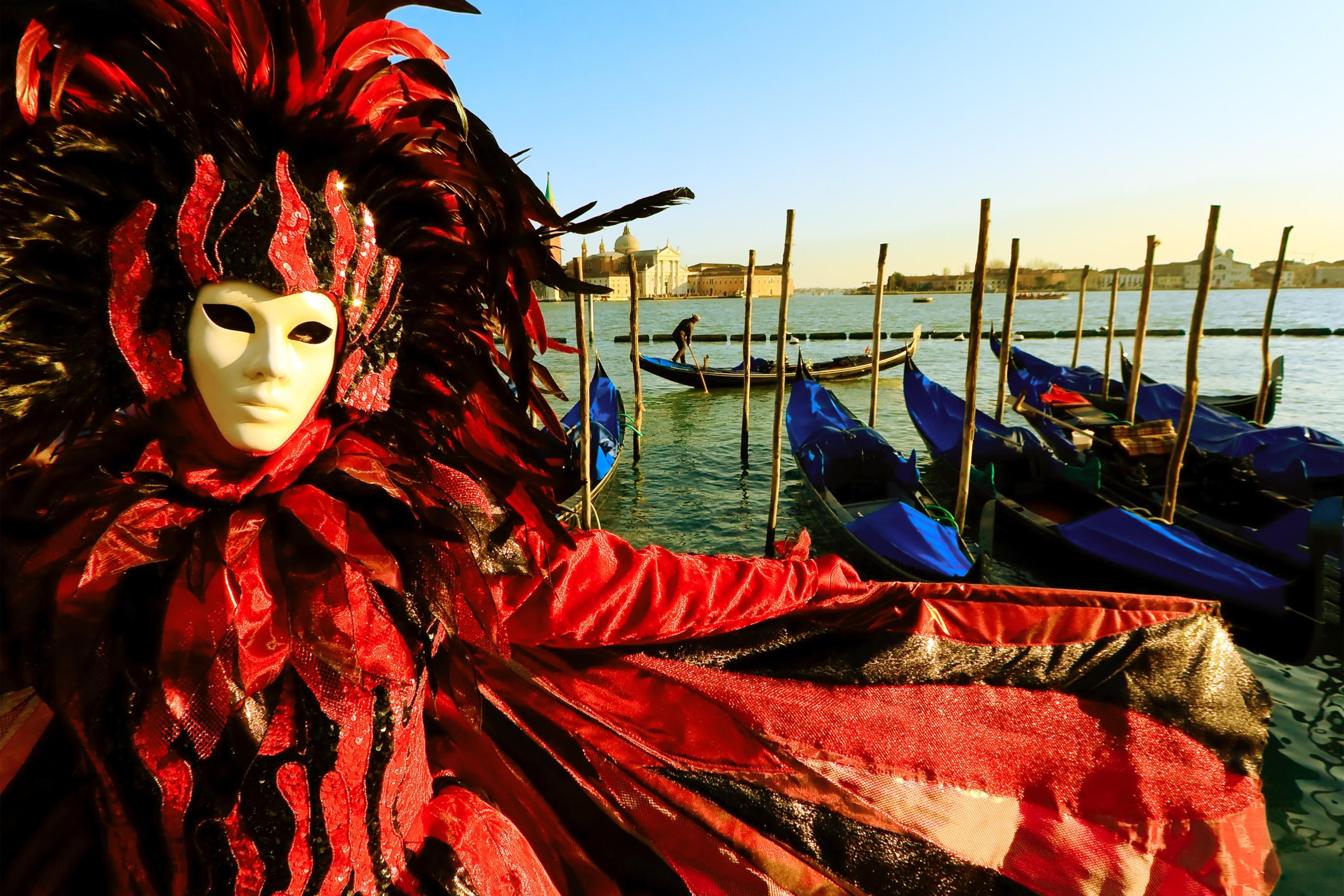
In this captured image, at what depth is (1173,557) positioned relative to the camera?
16.8ft

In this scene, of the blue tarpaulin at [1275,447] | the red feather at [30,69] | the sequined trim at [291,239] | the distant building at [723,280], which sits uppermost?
the distant building at [723,280]

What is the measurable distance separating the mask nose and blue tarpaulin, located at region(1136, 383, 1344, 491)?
837 cm

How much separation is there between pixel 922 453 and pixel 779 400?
5.11 m

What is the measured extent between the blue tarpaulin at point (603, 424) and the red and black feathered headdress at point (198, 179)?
6.73 metres

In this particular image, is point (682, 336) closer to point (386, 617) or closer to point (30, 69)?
point (386, 617)

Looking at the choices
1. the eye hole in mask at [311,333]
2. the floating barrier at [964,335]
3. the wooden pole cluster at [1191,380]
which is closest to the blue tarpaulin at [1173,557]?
the wooden pole cluster at [1191,380]

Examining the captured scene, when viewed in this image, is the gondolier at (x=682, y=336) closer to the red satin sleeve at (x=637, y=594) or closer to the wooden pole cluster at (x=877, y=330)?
the wooden pole cluster at (x=877, y=330)

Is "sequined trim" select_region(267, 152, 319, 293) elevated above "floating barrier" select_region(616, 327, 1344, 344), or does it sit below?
above

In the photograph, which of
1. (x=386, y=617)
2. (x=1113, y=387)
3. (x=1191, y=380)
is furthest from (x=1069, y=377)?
(x=386, y=617)

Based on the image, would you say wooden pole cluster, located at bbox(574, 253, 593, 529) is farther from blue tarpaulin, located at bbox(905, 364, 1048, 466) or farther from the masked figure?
the masked figure

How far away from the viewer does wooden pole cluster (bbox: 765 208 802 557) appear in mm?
7438

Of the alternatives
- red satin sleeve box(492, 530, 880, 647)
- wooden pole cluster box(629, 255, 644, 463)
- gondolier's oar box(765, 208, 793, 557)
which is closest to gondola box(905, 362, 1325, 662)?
gondolier's oar box(765, 208, 793, 557)

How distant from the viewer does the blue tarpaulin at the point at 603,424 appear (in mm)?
8953

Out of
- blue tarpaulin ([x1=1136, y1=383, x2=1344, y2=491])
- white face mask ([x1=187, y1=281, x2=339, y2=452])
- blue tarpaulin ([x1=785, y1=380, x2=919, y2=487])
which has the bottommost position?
blue tarpaulin ([x1=785, y1=380, x2=919, y2=487])
